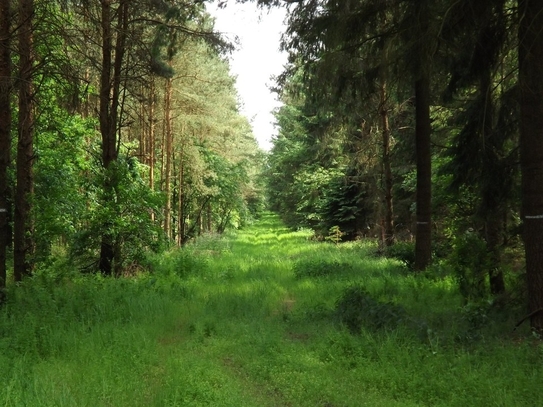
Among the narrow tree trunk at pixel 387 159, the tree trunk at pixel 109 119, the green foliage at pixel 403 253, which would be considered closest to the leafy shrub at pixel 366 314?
the green foliage at pixel 403 253

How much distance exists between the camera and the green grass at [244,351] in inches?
174

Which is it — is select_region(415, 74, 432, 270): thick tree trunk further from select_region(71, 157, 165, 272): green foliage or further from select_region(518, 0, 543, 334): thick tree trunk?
select_region(71, 157, 165, 272): green foliage

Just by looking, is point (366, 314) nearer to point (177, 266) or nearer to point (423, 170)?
point (423, 170)

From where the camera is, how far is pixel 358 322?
7027mm

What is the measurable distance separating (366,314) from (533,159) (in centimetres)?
338

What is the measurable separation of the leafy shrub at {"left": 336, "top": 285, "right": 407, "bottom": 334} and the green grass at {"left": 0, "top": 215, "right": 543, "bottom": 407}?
7 cm

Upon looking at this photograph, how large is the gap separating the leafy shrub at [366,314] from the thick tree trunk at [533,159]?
1.88 metres

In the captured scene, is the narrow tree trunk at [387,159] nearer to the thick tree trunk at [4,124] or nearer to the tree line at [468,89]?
the tree line at [468,89]

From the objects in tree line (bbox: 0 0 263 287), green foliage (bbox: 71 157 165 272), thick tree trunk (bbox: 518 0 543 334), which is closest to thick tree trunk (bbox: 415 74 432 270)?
thick tree trunk (bbox: 518 0 543 334)

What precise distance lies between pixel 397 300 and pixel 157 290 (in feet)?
17.2

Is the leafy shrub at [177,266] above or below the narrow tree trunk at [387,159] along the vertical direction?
below

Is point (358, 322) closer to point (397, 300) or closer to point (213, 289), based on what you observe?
point (397, 300)

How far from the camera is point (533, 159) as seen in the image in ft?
19.4

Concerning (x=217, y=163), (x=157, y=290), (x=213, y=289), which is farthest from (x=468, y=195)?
(x=217, y=163)
